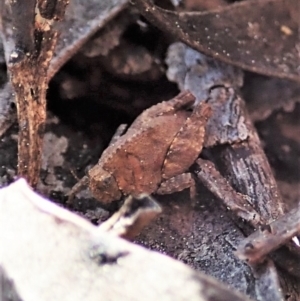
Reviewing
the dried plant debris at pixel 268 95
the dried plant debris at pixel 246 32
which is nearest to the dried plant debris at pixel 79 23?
the dried plant debris at pixel 246 32

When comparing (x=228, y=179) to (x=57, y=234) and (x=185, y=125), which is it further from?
(x=57, y=234)

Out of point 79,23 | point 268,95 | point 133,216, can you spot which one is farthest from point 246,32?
point 133,216

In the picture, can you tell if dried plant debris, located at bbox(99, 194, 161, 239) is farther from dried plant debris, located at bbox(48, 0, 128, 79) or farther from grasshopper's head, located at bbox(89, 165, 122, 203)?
dried plant debris, located at bbox(48, 0, 128, 79)

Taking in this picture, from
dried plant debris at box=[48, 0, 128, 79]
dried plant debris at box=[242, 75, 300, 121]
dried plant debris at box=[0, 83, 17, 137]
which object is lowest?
dried plant debris at box=[242, 75, 300, 121]

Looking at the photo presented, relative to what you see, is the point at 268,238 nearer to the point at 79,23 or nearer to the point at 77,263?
the point at 77,263

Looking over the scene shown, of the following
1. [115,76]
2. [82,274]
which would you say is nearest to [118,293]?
[82,274]

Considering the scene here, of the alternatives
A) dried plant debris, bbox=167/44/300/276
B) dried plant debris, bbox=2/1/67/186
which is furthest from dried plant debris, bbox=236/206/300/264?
dried plant debris, bbox=2/1/67/186

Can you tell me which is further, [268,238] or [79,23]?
[79,23]
